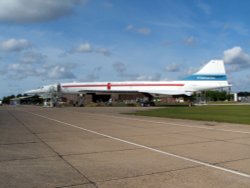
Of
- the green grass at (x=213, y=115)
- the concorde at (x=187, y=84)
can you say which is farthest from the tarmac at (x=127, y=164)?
the concorde at (x=187, y=84)

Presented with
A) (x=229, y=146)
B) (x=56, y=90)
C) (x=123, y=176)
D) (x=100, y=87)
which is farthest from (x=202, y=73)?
(x=123, y=176)

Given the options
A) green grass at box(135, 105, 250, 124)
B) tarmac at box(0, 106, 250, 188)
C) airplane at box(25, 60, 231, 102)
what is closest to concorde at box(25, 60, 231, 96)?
airplane at box(25, 60, 231, 102)

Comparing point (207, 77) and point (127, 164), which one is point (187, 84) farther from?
point (127, 164)

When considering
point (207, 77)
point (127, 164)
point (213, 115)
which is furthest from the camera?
point (207, 77)

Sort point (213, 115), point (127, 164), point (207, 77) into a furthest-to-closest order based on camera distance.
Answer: point (207, 77)
point (213, 115)
point (127, 164)

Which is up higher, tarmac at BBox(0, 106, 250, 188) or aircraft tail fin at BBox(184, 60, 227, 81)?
aircraft tail fin at BBox(184, 60, 227, 81)

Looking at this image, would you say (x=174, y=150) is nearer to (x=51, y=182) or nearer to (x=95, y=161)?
(x=95, y=161)

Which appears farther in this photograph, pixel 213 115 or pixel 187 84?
pixel 187 84

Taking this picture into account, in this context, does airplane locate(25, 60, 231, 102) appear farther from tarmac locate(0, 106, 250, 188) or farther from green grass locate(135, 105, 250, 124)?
tarmac locate(0, 106, 250, 188)

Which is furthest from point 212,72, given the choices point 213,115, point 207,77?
point 213,115

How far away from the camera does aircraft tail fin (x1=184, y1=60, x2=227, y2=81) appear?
73.5 m

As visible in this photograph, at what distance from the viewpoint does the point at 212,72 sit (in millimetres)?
73938

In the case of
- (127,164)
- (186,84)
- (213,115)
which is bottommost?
(127,164)

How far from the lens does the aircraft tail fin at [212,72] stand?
7350 cm
